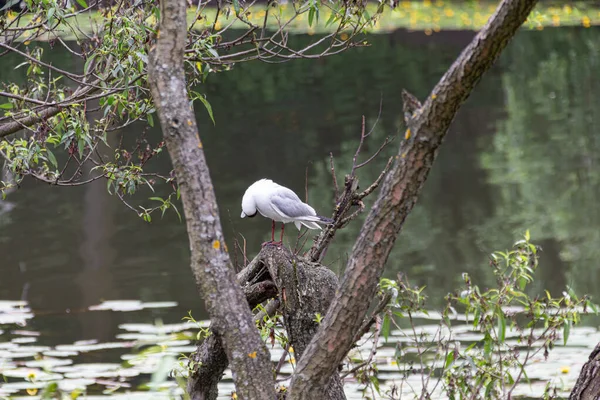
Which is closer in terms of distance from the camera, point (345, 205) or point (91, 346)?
point (345, 205)

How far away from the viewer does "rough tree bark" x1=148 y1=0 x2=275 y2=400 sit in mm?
2480

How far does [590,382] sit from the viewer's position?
306 centimetres

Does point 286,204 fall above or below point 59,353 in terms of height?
above

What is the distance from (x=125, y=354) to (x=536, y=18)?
3.46 m

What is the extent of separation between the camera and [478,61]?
2332 millimetres

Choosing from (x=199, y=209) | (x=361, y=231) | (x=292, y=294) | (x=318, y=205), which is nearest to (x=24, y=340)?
(x=292, y=294)

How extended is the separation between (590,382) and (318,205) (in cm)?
556

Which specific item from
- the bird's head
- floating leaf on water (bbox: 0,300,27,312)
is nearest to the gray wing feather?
the bird's head

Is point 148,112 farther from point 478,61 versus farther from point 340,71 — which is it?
point 340,71

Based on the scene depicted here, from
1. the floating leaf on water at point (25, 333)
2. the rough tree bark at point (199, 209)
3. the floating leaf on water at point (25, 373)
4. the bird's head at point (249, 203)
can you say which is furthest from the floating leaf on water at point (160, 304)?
the rough tree bark at point (199, 209)

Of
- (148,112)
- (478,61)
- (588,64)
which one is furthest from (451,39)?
(478,61)

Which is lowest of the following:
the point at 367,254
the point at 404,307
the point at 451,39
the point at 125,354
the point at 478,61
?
the point at 125,354

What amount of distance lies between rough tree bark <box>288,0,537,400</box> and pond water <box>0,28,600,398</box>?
245cm

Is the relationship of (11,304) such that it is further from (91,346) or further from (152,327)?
(152,327)
